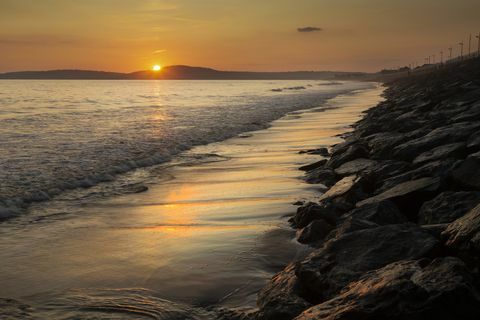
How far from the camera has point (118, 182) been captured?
11.1m

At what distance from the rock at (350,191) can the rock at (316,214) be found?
1.25 feet

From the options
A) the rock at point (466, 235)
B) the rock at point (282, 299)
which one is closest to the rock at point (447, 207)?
the rock at point (466, 235)

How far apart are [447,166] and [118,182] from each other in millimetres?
7299

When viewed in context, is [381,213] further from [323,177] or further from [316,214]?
[323,177]

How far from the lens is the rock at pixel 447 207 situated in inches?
212

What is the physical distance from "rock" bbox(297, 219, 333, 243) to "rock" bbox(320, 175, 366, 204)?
1144 mm

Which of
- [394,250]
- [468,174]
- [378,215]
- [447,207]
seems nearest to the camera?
[394,250]

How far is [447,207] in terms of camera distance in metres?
5.61

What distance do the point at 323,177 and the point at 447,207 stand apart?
14.8 ft

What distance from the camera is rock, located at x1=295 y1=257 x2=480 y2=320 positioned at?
304 centimetres

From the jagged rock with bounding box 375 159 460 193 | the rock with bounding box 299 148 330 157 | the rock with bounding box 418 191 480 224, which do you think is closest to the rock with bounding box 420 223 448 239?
the rock with bounding box 418 191 480 224

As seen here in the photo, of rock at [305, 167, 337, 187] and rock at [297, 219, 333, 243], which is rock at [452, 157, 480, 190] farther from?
rock at [305, 167, 337, 187]

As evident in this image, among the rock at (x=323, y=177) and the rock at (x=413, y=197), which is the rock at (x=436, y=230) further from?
the rock at (x=323, y=177)

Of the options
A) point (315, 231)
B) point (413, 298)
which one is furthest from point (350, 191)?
point (413, 298)
